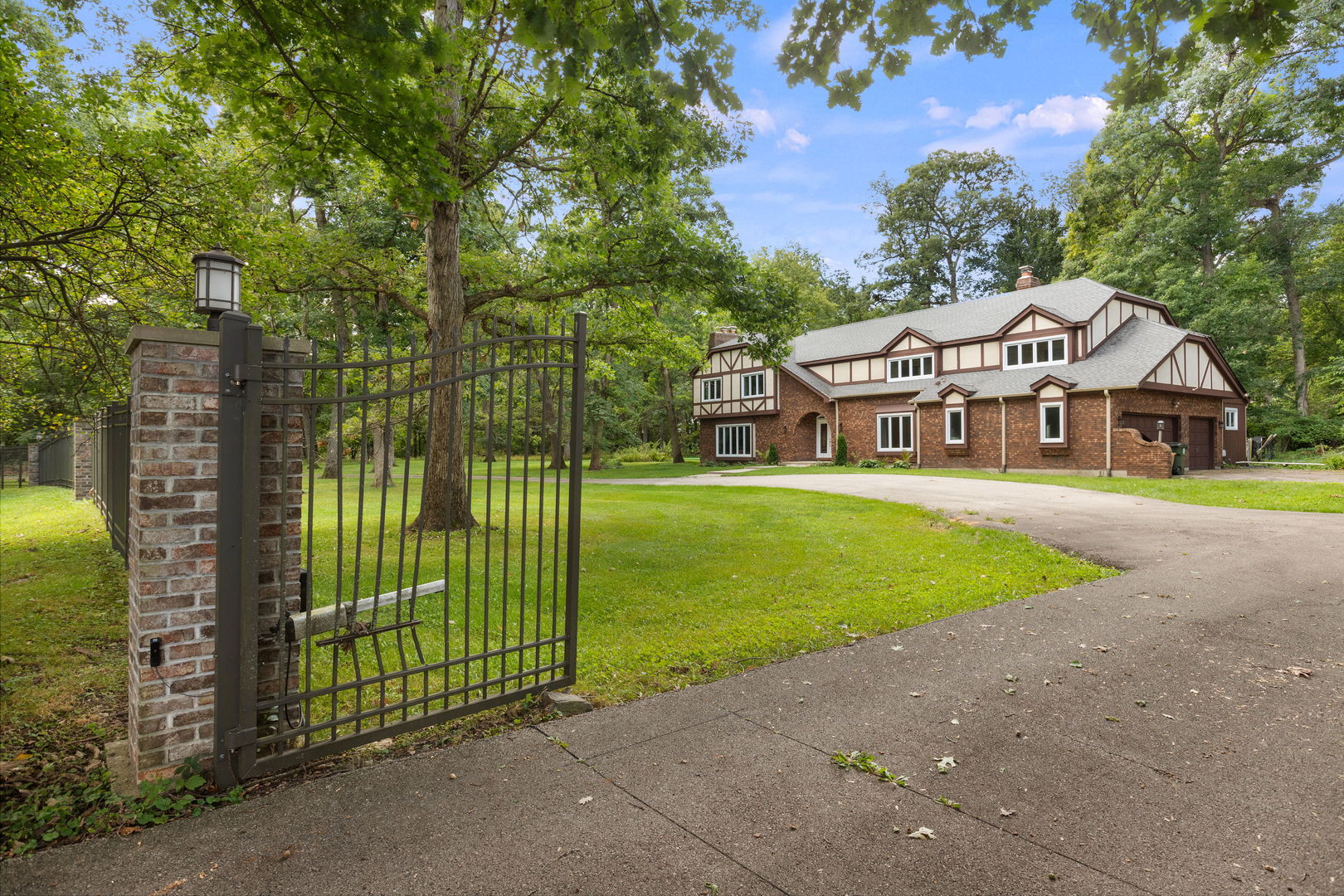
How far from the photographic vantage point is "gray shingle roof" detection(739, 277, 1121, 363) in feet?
79.5

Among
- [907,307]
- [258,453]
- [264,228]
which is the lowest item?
[258,453]

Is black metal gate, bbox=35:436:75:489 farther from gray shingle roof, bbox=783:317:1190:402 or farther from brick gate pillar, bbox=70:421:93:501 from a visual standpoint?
gray shingle roof, bbox=783:317:1190:402

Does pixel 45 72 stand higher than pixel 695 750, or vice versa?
pixel 45 72

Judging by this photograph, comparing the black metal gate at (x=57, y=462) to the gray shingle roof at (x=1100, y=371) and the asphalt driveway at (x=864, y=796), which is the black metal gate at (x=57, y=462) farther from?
the gray shingle roof at (x=1100, y=371)

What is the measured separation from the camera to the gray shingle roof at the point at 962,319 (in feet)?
79.5

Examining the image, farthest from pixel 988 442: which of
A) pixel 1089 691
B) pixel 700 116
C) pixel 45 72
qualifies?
pixel 45 72

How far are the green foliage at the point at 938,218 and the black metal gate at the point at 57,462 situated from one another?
44972mm

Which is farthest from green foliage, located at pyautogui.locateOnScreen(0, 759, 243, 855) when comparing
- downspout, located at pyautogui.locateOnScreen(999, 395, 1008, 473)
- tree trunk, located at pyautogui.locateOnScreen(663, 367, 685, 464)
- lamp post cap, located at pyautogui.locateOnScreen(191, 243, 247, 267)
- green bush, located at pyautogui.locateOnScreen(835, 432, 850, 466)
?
tree trunk, located at pyautogui.locateOnScreen(663, 367, 685, 464)

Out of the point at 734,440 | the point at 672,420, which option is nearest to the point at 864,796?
the point at 734,440

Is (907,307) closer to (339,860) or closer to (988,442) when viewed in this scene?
(988,442)

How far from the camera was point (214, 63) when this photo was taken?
5512 millimetres

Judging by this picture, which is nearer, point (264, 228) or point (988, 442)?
point (264, 228)

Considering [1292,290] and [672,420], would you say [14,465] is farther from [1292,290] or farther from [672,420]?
[1292,290]

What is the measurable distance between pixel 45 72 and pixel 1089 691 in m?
12.2
